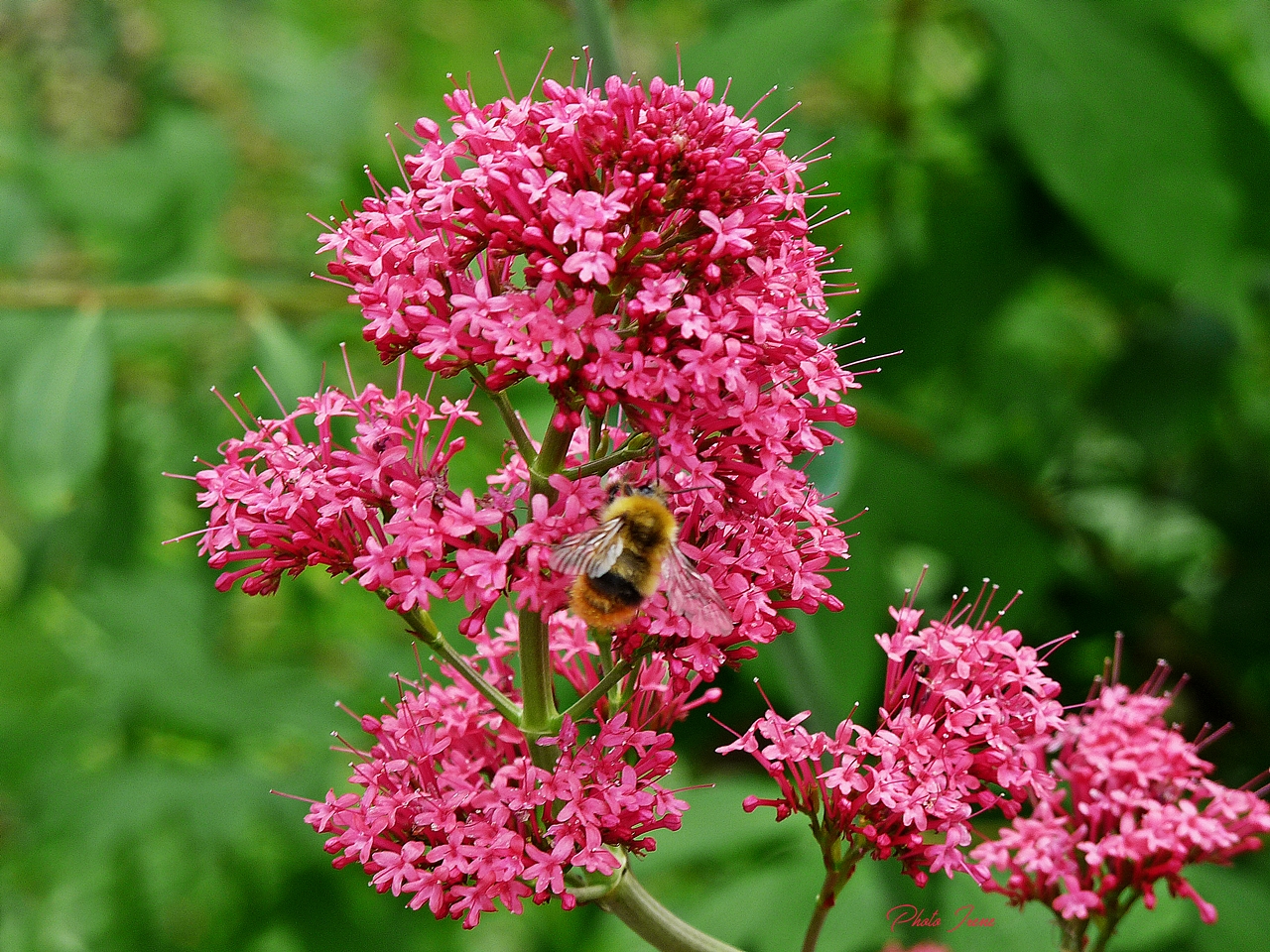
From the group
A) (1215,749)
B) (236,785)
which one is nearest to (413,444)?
(236,785)

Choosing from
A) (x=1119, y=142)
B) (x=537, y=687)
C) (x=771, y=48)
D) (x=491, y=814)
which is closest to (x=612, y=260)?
(x=537, y=687)

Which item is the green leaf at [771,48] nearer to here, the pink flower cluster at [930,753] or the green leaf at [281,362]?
the green leaf at [281,362]

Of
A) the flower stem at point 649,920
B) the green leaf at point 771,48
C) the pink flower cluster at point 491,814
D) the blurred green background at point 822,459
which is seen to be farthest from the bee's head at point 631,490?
the green leaf at point 771,48

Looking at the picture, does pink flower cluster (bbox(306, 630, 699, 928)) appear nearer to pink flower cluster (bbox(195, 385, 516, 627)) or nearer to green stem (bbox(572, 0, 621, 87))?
pink flower cluster (bbox(195, 385, 516, 627))

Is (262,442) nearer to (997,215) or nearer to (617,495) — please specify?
(617,495)

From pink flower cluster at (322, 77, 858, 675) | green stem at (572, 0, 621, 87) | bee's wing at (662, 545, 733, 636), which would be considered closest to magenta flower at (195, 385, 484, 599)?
pink flower cluster at (322, 77, 858, 675)
